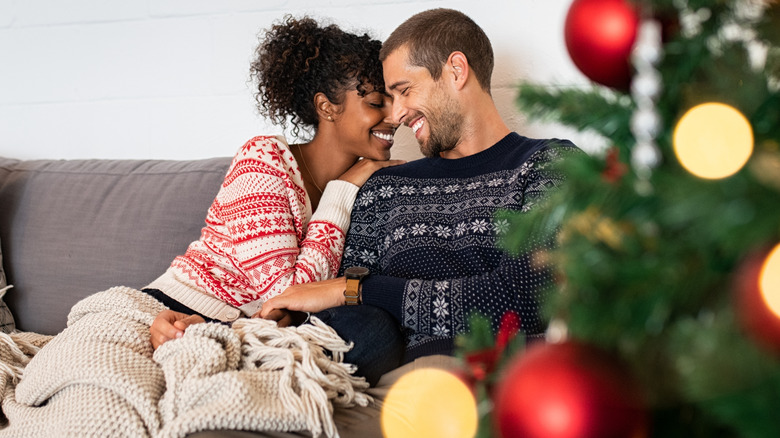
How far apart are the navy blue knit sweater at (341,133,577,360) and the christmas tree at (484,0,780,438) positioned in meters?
0.63

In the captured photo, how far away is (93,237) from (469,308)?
3.48 feet

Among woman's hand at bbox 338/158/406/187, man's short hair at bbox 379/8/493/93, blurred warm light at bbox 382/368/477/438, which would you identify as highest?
man's short hair at bbox 379/8/493/93

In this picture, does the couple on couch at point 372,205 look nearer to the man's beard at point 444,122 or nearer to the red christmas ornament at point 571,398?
the man's beard at point 444,122

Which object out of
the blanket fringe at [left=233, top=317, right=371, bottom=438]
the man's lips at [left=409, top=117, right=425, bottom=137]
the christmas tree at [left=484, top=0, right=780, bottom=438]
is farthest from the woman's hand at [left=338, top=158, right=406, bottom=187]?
the christmas tree at [left=484, top=0, right=780, bottom=438]

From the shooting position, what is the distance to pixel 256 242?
138cm

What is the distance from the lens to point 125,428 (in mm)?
910

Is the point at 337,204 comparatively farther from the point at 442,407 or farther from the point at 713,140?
the point at 713,140

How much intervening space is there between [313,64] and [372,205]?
43 centimetres

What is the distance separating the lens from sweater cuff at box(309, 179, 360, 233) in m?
1.51

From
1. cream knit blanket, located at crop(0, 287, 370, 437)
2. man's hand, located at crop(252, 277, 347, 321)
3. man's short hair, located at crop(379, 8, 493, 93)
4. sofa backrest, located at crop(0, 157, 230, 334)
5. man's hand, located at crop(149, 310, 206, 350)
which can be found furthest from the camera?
sofa backrest, located at crop(0, 157, 230, 334)

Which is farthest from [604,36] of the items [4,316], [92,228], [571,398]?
[4,316]

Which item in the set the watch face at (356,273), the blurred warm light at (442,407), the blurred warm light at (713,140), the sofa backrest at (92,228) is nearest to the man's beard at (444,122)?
the watch face at (356,273)

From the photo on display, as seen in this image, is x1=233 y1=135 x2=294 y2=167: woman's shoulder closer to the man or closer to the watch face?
the man

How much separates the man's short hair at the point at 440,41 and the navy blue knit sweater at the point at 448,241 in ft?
0.70
